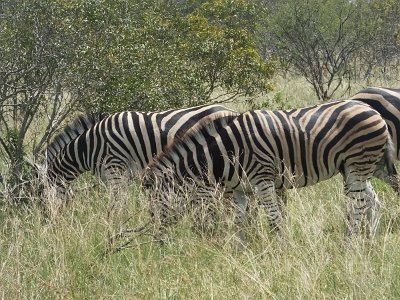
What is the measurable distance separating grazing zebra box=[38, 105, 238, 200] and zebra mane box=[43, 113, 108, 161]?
72 mm

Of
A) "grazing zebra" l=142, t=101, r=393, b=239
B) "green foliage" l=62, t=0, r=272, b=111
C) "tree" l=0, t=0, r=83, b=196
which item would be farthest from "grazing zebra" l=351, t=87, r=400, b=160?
"tree" l=0, t=0, r=83, b=196

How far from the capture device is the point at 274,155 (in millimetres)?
5293

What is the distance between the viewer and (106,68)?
7070 mm

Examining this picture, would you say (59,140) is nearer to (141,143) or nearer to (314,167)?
(141,143)

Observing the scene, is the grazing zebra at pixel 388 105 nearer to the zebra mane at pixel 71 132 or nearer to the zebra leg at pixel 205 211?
the zebra leg at pixel 205 211

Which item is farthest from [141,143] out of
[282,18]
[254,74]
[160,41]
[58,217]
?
[282,18]

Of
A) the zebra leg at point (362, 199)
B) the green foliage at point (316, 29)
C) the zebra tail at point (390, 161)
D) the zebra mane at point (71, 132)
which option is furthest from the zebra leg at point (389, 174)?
the green foliage at point (316, 29)

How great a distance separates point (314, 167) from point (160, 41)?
4435 millimetres

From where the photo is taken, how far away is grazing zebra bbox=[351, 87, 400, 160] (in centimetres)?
590

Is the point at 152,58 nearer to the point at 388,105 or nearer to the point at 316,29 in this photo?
the point at 388,105

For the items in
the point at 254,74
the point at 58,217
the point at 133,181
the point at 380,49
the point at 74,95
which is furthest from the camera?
the point at 380,49

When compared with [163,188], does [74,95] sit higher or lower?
higher

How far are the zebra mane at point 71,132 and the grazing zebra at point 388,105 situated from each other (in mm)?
2796

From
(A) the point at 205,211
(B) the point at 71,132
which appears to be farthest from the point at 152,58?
(A) the point at 205,211
